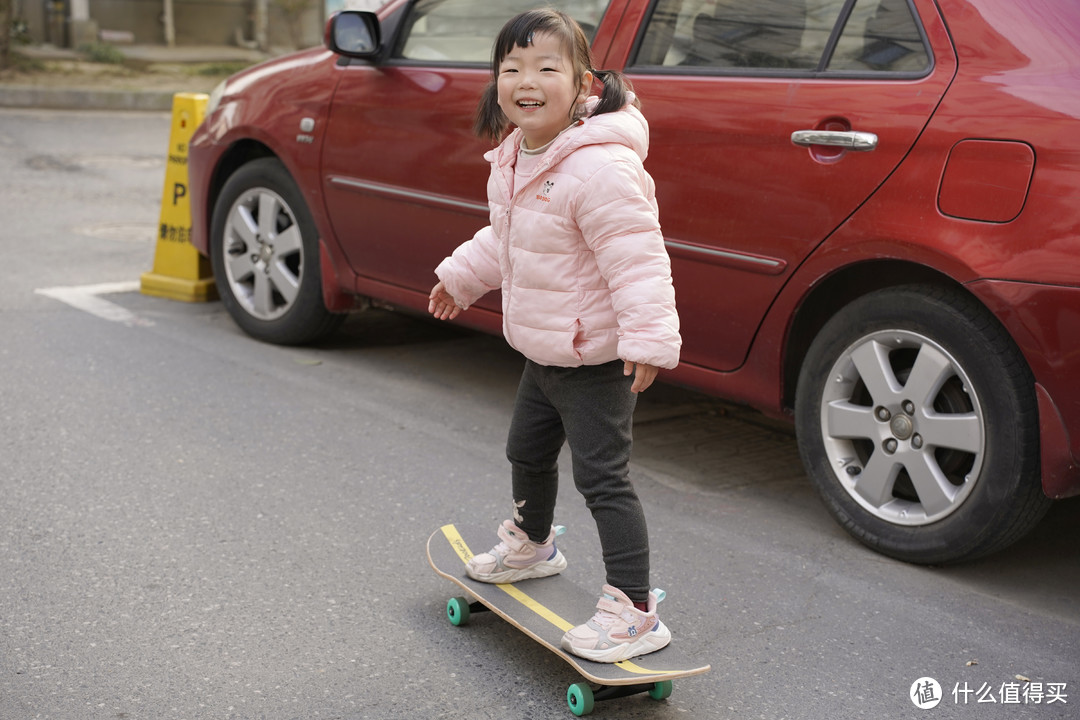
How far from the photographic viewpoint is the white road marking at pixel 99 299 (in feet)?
19.3

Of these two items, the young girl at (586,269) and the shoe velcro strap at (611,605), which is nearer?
the young girl at (586,269)

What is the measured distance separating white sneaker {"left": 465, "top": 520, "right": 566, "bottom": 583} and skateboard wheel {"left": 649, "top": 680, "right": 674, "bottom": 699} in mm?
467

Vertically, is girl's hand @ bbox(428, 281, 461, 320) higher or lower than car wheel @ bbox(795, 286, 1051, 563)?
higher

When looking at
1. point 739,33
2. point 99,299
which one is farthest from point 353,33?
point 99,299

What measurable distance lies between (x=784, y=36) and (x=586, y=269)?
146cm

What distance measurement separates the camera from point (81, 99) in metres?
15.8

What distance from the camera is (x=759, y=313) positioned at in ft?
12.2

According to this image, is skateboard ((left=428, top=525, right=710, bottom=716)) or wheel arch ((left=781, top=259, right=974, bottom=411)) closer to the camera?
skateboard ((left=428, top=525, right=710, bottom=716))

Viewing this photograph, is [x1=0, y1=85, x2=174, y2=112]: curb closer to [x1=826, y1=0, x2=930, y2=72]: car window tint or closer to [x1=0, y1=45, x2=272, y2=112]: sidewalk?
[x1=0, y1=45, x2=272, y2=112]: sidewalk

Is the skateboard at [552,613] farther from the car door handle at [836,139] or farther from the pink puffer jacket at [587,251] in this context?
the car door handle at [836,139]

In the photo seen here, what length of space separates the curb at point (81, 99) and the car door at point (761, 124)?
13.2 metres

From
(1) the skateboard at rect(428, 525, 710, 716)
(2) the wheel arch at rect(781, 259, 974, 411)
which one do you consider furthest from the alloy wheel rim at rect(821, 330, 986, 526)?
(1) the skateboard at rect(428, 525, 710, 716)

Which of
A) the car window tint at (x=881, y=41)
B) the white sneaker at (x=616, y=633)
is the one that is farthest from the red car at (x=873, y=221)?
the white sneaker at (x=616, y=633)

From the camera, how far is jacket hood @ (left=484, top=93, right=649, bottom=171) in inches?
102
